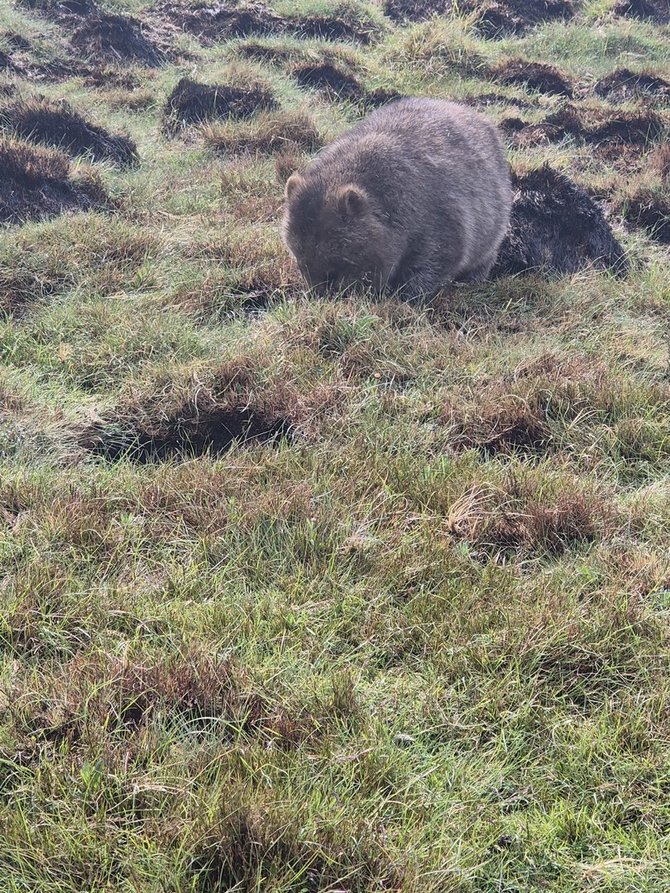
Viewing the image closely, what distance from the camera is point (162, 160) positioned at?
8156mm

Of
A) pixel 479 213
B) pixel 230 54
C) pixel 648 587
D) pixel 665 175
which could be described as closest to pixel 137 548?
pixel 648 587

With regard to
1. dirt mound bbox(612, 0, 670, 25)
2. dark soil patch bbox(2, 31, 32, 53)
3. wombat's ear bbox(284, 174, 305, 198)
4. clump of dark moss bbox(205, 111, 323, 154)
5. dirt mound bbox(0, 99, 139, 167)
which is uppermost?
dirt mound bbox(612, 0, 670, 25)

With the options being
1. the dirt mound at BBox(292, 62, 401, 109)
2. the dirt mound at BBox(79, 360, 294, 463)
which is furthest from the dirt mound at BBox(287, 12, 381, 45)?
the dirt mound at BBox(79, 360, 294, 463)

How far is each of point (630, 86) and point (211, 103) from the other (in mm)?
6120

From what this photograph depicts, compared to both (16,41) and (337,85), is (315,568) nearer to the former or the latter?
(337,85)

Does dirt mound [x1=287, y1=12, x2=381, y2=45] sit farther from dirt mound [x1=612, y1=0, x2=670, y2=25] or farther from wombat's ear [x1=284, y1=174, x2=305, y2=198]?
wombat's ear [x1=284, y1=174, x2=305, y2=198]

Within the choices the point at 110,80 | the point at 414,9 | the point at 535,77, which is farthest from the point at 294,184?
the point at 414,9

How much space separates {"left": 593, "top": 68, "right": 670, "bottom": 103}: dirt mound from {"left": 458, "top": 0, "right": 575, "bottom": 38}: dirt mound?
118 inches

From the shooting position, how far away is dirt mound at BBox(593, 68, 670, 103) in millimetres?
11062

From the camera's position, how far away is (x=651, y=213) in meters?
7.30

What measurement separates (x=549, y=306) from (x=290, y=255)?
72.2 inches

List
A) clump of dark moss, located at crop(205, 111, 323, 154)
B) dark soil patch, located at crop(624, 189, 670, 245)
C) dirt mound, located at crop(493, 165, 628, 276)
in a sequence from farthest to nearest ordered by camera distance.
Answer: clump of dark moss, located at crop(205, 111, 323, 154), dark soil patch, located at crop(624, 189, 670, 245), dirt mound, located at crop(493, 165, 628, 276)

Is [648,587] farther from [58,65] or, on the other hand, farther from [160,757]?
[58,65]

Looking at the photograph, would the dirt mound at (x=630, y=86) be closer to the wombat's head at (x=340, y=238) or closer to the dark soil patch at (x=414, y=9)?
the dark soil patch at (x=414, y=9)
